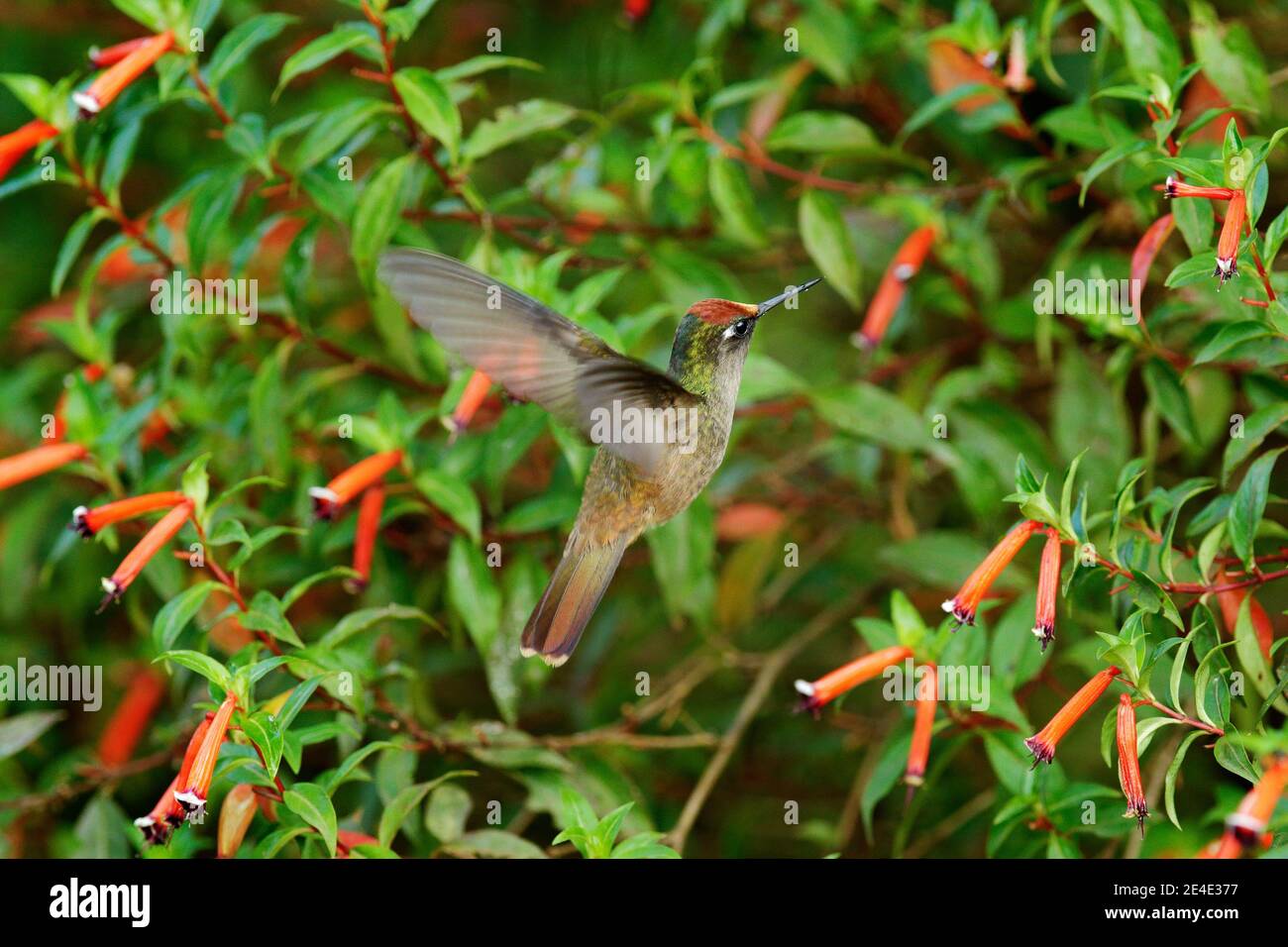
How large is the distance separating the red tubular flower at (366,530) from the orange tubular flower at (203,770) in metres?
0.63

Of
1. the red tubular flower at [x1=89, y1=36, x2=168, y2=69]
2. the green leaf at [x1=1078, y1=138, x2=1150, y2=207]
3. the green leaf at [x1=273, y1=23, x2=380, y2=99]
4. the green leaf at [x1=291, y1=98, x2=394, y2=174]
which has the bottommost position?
the green leaf at [x1=1078, y1=138, x2=1150, y2=207]

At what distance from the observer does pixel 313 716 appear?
2.99m

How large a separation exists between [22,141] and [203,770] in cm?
159

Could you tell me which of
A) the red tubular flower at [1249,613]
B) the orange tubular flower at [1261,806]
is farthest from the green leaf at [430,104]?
the orange tubular flower at [1261,806]

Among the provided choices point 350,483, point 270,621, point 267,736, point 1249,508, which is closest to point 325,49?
point 350,483

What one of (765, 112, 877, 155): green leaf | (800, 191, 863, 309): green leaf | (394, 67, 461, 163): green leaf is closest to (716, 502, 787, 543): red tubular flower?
(800, 191, 863, 309): green leaf

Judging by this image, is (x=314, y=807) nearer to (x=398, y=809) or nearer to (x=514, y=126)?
(x=398, y=809)

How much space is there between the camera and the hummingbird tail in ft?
7.91

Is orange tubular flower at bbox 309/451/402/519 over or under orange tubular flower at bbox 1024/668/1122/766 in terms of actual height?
over

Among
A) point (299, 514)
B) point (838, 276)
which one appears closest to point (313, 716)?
point (299, 514)

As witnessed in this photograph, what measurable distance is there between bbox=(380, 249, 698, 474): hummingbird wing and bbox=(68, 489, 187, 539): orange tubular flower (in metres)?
0.74

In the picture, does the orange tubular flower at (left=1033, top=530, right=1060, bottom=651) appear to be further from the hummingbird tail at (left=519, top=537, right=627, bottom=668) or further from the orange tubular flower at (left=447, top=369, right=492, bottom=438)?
the orange tubular flower at (left=447, top=369, right=492, bottom=438)

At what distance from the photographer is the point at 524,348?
2121 mm
